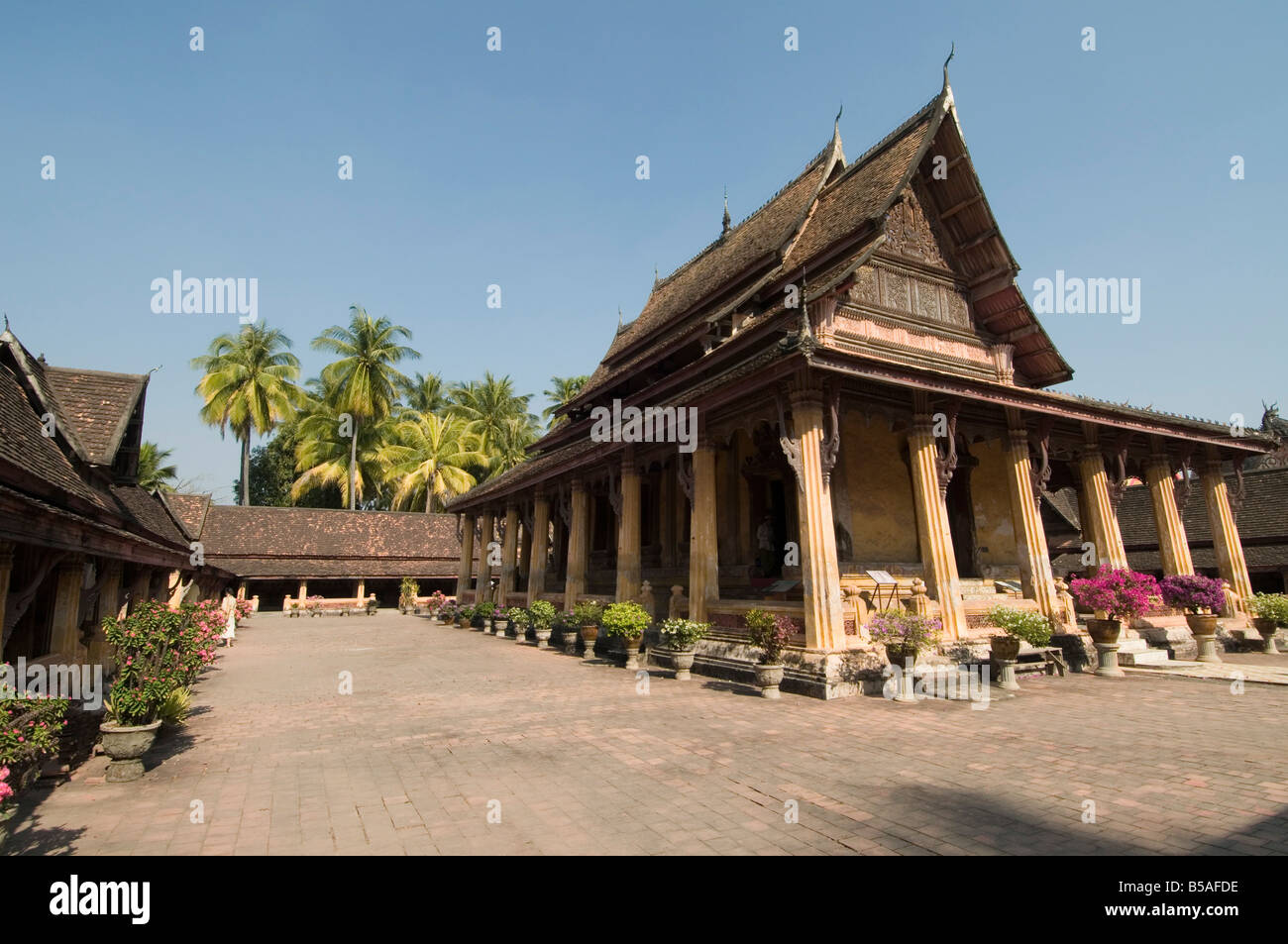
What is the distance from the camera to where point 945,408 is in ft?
42.1

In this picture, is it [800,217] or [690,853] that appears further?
[800,217]

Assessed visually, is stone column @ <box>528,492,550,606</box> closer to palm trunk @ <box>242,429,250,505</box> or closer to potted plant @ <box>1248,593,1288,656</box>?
potted plant @ <box>1248,593,1288,656</box>

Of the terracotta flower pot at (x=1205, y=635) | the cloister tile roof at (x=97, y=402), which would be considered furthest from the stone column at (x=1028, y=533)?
the cloister tile roof at (x=97, y=402)

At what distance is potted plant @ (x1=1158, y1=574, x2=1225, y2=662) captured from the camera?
13273 millimetres

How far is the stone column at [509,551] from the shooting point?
24.5 metres

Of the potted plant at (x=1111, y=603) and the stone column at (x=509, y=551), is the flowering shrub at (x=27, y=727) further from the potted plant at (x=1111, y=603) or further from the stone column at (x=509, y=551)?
the stone column at (x=509, y=551)

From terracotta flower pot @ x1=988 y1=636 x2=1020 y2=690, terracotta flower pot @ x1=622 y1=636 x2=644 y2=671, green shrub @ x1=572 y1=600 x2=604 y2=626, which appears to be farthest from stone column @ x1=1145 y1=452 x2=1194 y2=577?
green shrub @ x1=572 y1=600 x2=604 y2=626

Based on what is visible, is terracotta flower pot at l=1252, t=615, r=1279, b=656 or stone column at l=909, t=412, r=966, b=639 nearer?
stone column at l=909, t=412, r=966, b=639

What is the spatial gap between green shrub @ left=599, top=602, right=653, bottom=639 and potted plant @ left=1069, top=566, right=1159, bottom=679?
8401 mm

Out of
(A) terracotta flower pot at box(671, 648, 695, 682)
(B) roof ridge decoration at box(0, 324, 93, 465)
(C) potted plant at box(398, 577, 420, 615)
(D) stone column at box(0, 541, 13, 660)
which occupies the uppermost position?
(B) roof ridge decoration at box(0, 324, 93, 465)

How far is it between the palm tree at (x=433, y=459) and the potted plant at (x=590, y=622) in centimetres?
3155
